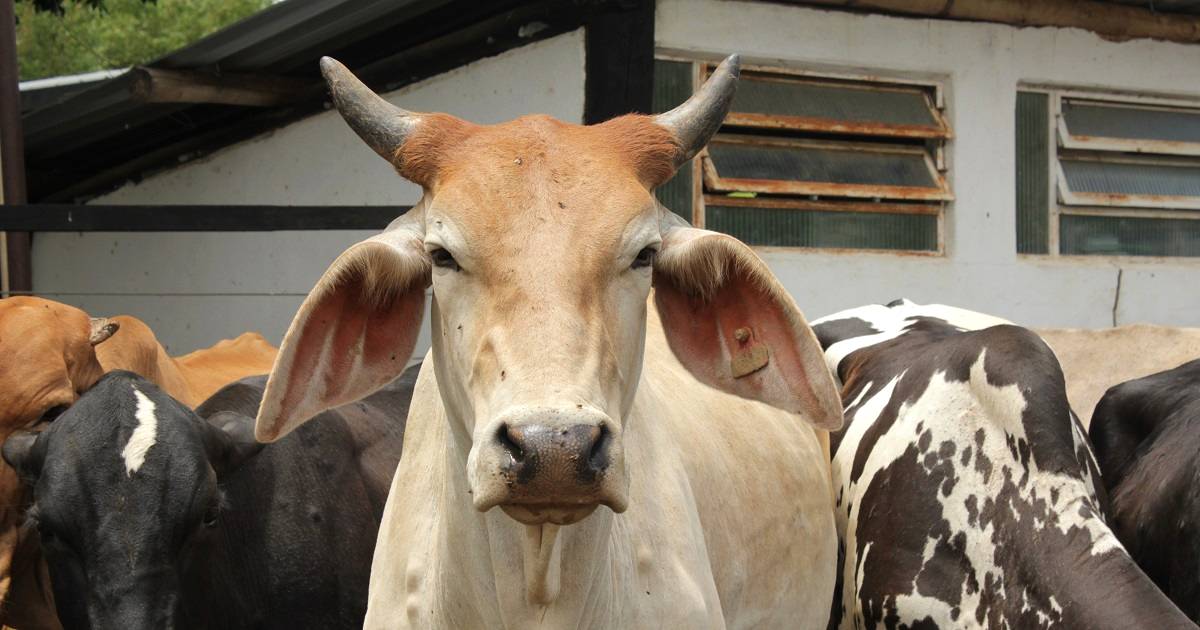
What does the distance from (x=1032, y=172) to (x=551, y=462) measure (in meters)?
7.10

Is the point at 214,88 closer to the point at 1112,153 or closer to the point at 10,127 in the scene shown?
the point at 10,127

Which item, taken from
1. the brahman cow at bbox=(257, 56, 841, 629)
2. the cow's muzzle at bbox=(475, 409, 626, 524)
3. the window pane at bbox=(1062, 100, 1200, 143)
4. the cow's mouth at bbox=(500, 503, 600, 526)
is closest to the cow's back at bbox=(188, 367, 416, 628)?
the brahman cow at bbox=(257, 56, 841, 629)

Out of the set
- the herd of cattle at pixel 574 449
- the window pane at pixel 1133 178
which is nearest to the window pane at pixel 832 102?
the window pane at pixel 1133 178

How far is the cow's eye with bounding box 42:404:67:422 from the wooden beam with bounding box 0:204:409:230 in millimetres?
1733

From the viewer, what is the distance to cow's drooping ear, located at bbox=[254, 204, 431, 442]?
3.13 metres

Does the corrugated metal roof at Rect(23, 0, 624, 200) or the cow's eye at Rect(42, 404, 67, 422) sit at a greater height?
the corrugated metal roof at Rect(23, 0, 624, 200)

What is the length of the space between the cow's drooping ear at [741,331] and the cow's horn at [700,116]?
0.17m

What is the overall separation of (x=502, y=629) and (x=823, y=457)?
2.42 meters

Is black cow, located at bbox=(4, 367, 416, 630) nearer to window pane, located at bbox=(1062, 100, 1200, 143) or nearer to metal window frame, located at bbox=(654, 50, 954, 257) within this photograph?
metal window frame, located at bbox=(654, 50, 954, 257)

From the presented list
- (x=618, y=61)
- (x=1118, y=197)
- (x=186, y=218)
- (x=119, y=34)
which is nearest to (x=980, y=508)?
(x=618, y=61)

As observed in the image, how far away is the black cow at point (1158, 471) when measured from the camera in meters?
4.93

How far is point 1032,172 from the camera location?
29.6ft

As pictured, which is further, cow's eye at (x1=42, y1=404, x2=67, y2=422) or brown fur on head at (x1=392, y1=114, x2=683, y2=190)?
cow's eye at (x1=42, y1=404, x2=67, y2=422)

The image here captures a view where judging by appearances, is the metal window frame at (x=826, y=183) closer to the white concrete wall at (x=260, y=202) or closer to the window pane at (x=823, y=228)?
the window pane at (x=823, y=228)
